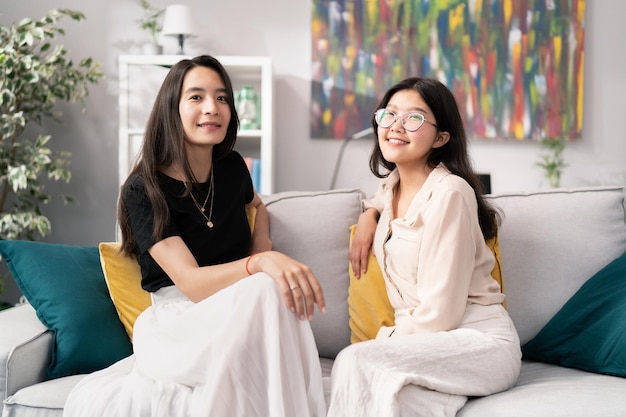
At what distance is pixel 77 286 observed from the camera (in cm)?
210

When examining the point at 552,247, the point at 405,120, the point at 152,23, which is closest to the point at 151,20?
the point at 152,23

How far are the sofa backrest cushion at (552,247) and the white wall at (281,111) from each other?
1805 millimetres

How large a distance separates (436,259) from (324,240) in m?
0.52

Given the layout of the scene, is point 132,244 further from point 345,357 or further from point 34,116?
point 34,116

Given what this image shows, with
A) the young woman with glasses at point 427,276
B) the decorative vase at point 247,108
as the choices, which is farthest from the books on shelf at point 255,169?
the young woman with glasses at point 427,276

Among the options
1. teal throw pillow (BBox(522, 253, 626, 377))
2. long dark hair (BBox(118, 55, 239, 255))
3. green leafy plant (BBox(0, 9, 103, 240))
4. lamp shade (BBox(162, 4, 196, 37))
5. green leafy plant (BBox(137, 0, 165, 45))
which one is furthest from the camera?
green leafy plant (BBox(137, 0, 165, 45))

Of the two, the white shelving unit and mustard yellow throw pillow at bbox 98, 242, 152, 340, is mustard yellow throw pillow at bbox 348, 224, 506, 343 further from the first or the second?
the white shelving unit

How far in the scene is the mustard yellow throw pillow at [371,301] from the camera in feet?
7.11

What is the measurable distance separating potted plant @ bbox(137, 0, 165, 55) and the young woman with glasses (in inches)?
78.2

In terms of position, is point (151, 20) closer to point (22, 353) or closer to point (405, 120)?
point (405, 120)

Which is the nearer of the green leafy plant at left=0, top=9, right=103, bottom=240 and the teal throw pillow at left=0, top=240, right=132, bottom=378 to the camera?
→ the teal throw pillow at left=0, top=240, right=132, bottom=378

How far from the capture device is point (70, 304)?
204cm

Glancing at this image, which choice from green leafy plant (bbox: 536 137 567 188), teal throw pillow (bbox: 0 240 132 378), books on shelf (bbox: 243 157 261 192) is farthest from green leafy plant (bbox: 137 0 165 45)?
green leafy plant (bbox: 536 137 567 188)

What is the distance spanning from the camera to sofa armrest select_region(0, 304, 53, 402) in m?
1.85
